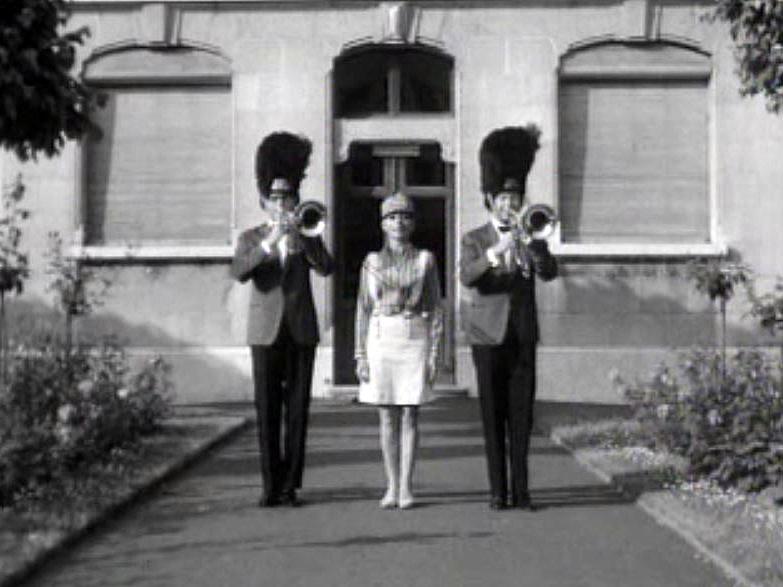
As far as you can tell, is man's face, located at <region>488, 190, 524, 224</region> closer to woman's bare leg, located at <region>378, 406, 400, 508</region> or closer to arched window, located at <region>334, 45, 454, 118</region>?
woman's bare leg, located at <region>378, 406, 400, 508</region>

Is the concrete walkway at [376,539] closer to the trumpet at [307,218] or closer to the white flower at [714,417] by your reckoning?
the white flower at [714,417]

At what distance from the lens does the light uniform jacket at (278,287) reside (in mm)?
9000

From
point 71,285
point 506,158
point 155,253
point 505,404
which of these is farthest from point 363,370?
point 155,253

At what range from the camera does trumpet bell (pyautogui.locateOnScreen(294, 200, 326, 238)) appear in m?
8.96

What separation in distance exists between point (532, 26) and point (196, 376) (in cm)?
577

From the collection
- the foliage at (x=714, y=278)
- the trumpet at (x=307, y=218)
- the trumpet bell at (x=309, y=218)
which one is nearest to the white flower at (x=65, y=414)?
the trumpet at (x=307, y=218)

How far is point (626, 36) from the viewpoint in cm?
1736

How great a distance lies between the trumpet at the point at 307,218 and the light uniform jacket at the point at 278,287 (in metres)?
0.07

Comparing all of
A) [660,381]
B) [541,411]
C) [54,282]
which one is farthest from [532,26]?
[660,381]

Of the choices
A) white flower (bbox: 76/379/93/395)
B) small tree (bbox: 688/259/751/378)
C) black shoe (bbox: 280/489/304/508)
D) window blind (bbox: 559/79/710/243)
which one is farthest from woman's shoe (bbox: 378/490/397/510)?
window blind (bbox: 559/79/710/243)

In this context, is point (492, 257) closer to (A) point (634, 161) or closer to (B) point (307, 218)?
(B) point (307, 218)

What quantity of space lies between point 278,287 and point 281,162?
781mm

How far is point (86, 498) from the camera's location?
8.65 metres

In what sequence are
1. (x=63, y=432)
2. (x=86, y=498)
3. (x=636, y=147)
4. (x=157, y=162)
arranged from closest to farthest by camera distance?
1. (x=86, y=498)
2. (x=63, y=432)
3. (x=636, y=147)
4. (x=157, y=162)
